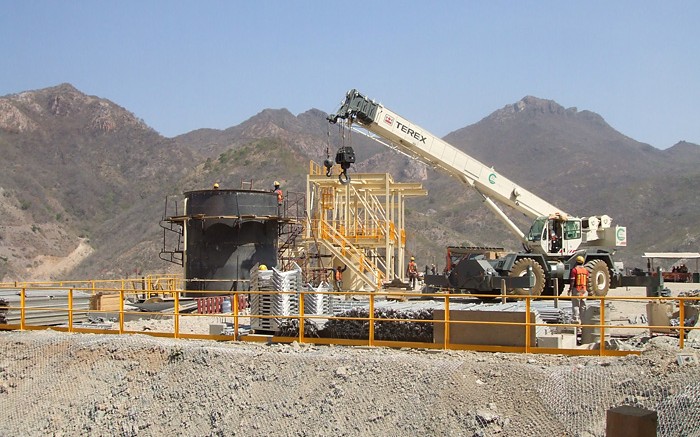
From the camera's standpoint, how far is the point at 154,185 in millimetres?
84000

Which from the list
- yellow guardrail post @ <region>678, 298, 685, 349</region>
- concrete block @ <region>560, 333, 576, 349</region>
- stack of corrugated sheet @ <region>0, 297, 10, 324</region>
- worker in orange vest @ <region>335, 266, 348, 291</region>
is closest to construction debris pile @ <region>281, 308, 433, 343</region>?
concrete block @ <region>560, 333, 576, 349</region>

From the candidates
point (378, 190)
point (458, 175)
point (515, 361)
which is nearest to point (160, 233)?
point (378, 190)

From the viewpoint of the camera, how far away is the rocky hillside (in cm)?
6019

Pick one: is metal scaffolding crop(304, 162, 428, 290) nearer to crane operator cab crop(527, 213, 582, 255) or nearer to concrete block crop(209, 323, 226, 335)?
crane operator cab crop(527, 213, 582, 255)

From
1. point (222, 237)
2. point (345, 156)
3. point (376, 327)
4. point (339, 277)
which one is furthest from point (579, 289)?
point (339, 277)

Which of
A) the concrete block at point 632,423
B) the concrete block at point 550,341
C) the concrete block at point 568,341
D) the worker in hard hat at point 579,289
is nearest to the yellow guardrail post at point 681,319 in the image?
the concrete block at point 550,341

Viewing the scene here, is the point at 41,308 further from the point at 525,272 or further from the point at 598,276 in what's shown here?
the point at 598,276

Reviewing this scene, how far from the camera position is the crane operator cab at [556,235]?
22469mm

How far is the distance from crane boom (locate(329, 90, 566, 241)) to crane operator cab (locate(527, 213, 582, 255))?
4.25 ft

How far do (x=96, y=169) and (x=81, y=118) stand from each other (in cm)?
1723

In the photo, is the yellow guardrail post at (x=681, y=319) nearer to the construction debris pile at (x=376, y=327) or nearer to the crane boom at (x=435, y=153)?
the construction debris pile at (x=376, y=327)

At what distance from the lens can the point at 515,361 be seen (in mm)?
11469

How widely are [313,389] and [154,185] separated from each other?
76.2m

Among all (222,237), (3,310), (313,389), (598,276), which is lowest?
(313,389)
